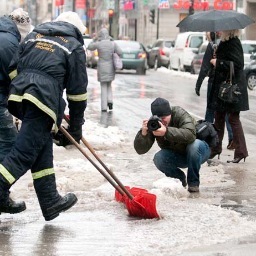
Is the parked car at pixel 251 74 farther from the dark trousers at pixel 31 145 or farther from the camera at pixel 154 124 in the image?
the dark trousers at pixel 31 145

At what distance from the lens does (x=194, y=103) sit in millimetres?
20719

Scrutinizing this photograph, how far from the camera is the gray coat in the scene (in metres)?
18.2

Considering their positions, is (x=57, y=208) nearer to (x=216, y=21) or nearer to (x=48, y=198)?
(x=48, y=198)

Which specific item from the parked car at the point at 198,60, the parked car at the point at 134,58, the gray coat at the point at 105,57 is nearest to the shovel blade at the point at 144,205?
the gray coat at the point at 105,57

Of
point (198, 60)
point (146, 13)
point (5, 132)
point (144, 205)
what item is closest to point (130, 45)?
point (198, 60)

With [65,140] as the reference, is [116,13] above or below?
below

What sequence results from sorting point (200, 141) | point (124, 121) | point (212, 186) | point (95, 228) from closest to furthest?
1. point (95, 228)
2. point (200, 141)
3. point (212, 186)
4. point (124, 121)

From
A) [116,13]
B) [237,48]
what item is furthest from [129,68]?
[116,13]

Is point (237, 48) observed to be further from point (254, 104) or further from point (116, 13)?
point (116, 13)

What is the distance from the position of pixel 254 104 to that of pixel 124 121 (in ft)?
19.8

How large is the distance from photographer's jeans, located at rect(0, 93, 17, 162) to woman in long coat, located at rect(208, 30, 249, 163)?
3.80 metres

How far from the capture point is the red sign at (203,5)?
58659 millimetres

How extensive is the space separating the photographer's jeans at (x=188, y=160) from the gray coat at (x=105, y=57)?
9735 mm

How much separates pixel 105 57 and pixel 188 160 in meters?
10.2
